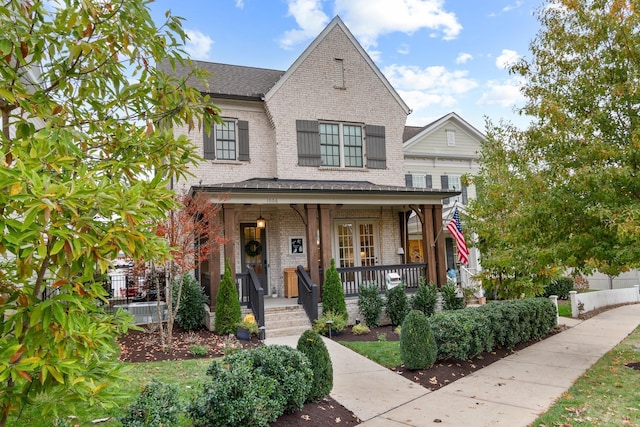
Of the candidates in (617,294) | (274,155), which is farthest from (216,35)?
(617,294)

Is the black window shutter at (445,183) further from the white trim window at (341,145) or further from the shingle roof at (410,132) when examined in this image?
the white trim window at (341,145)

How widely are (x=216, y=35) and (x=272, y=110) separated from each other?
112 inches

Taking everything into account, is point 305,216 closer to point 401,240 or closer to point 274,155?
point 274,155

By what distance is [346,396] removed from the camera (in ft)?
20.6

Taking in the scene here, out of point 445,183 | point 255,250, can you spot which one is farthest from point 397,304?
point 445,183

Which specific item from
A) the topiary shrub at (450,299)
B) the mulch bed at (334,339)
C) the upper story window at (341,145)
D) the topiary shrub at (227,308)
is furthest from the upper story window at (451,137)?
the topiary shrub at (227,308)

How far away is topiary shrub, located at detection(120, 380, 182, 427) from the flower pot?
19.3ft

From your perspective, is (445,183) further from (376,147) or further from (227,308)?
(227,308)

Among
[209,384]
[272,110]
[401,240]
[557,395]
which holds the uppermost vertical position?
[272,110]

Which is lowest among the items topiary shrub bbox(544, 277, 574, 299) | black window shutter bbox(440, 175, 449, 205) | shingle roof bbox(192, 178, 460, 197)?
topiary shrub bbox(544, 277, 574, 299)

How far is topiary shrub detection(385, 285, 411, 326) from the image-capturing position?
12.0 meters

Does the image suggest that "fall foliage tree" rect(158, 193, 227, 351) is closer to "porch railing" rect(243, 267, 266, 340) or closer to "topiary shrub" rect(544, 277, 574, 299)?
"porch railing" rect(243, 267, 266, 340)

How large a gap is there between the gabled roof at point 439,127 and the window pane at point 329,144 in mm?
5526

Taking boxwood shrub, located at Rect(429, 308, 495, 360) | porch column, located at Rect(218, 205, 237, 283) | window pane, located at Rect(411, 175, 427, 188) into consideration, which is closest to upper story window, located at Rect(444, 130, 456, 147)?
window pane, located at Rect(411, 175, 427, 188)
